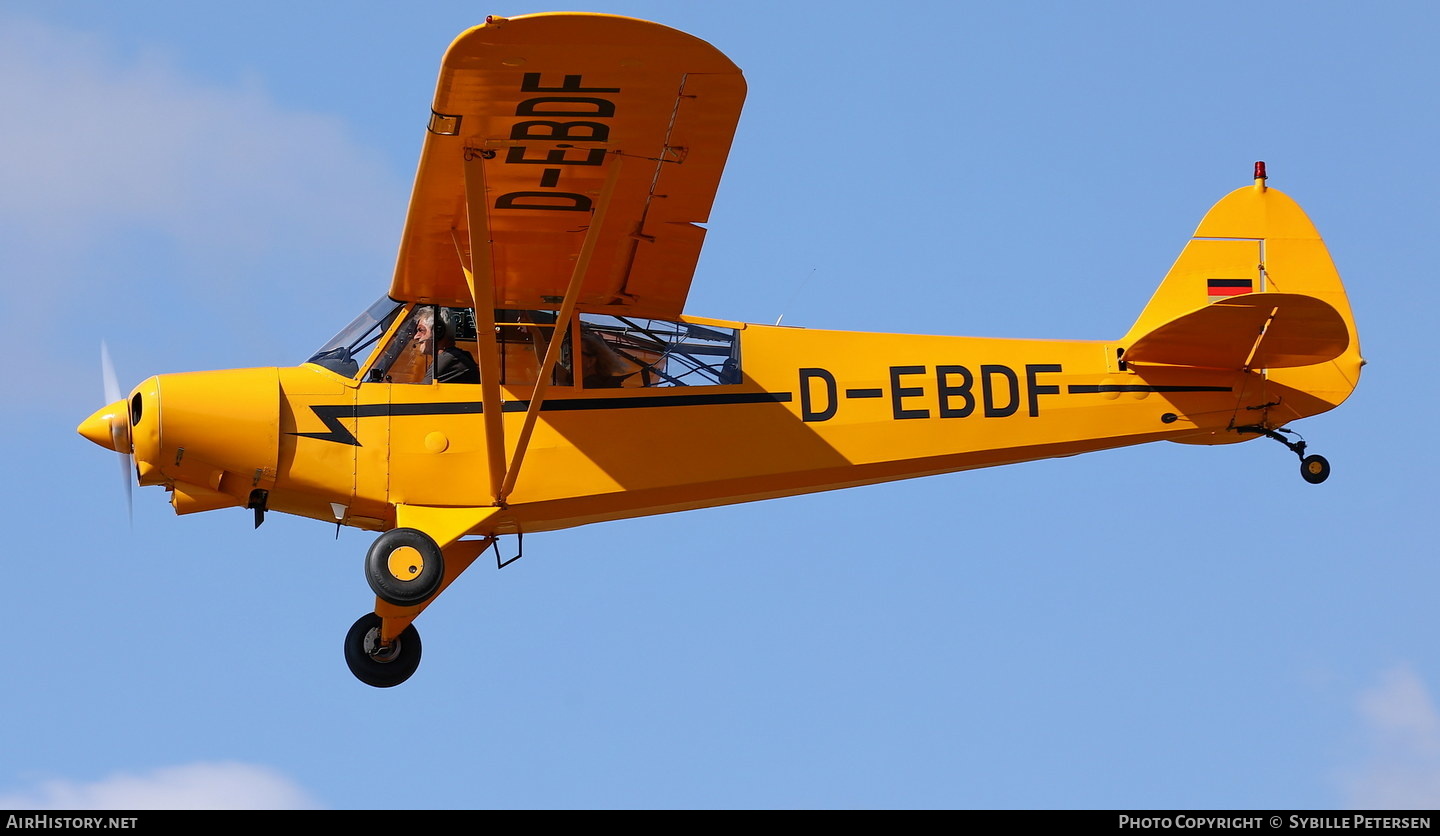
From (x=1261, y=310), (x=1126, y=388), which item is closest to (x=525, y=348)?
(x=1126, y=388)

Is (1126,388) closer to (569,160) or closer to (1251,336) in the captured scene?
(1251,336)

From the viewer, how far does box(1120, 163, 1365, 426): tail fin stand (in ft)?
37.8


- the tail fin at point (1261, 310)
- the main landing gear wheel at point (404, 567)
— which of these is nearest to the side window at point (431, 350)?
the main landing gear wheel at point (404, 567)

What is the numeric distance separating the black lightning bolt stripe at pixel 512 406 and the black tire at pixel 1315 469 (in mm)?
3397

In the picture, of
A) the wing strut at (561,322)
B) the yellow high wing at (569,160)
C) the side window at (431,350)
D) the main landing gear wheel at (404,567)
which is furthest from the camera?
the side window at (431,350)

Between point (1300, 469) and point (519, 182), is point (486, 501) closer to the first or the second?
point (519, 182)

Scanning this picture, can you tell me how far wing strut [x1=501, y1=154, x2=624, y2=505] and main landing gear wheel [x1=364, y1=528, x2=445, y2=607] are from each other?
1.81ft

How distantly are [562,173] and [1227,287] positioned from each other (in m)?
5.07

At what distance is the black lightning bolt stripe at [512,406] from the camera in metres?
10.9

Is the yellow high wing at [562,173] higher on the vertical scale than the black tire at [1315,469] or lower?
higher

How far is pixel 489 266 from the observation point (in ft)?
33.4

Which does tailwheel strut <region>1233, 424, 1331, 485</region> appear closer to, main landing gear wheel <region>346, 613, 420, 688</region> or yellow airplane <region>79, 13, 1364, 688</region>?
yellow airplane <region>79, 13, 1364, 688</region>

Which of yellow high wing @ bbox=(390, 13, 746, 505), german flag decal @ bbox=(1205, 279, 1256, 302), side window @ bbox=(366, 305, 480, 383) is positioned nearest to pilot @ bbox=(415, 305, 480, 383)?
side window @ bbox=(366, 305, 480, 383)

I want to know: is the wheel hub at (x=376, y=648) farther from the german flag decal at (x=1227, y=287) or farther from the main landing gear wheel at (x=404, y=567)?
the german flag decal at (x=1227, y=287)
